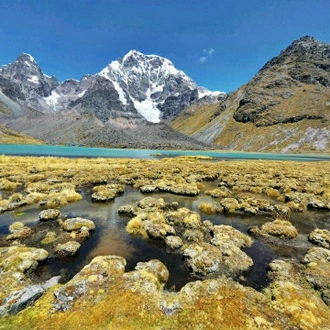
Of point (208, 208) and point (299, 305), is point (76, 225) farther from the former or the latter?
point (299, 305)

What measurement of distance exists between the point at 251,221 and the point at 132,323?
56.7ft

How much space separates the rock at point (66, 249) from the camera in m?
13.8

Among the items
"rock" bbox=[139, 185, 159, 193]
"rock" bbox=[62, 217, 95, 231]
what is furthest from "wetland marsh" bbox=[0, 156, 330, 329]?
"rock" bbox=[139, 185, 159, 193]

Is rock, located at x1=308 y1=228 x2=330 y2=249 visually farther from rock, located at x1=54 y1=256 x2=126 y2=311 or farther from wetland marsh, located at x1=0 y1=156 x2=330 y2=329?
rock, located at x1=54 y1=256 x2=126 y2=311

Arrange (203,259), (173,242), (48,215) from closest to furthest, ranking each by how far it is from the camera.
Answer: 1. (203,259)
2. (173,242)
3. (48,215)

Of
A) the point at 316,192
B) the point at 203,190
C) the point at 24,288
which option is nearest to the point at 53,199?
the point at 24,288

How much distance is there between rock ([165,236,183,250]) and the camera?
15.3 metres

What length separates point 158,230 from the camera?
17.2 metres

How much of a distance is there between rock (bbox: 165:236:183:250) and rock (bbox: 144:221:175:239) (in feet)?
2.63

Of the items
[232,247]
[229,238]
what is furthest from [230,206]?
[232,247]

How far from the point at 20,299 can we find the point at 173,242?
963 cm

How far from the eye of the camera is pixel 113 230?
1841 centimetres

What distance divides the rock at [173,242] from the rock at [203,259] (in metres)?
1.46

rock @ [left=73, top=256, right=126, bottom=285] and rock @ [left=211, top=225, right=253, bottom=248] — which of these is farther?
rock @ [left=211, top=225, right=253, bottom=248]
